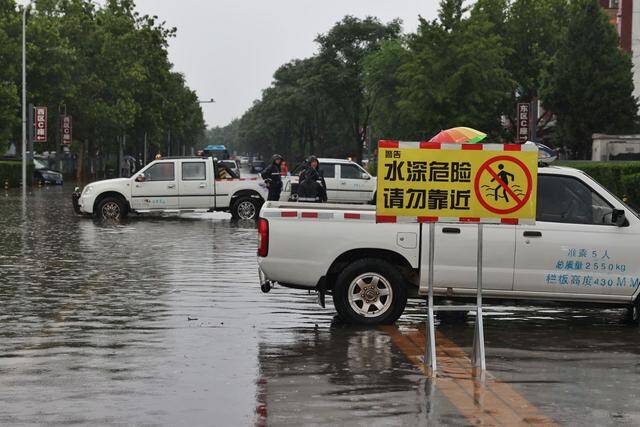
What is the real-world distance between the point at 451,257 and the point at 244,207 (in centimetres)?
2050

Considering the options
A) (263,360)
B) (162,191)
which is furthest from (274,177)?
(263,360)

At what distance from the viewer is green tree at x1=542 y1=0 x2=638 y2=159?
63.1 metres

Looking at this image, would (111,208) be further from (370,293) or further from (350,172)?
(370,293)

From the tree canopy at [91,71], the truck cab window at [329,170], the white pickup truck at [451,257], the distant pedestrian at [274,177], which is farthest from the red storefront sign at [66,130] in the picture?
the white pickup truck at [451,257]

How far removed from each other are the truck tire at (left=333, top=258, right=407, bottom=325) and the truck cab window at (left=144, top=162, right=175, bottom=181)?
65.7 feet

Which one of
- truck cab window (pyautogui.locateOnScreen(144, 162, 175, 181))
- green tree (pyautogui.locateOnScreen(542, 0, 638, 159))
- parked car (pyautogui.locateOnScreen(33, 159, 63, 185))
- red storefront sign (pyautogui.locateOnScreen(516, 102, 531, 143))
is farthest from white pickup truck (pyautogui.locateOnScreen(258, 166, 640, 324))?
parked car (pyautogui.locateOnScreen(33, 159, 63, 185))

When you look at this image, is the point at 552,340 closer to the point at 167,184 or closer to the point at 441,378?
the point at 441,378

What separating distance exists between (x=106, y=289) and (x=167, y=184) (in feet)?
54.2

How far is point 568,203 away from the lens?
1190cm

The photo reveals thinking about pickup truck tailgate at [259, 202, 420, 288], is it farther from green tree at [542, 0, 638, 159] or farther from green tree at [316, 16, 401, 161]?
green tree at [316, 16, 401, 161]

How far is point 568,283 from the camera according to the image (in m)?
11.5

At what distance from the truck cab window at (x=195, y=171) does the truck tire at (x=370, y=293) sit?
20.0 metres

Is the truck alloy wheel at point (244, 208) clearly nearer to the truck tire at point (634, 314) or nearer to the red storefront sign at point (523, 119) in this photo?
the truck tire at point (634, 314)

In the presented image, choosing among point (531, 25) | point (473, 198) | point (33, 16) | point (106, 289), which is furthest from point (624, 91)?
point (473, 198)
